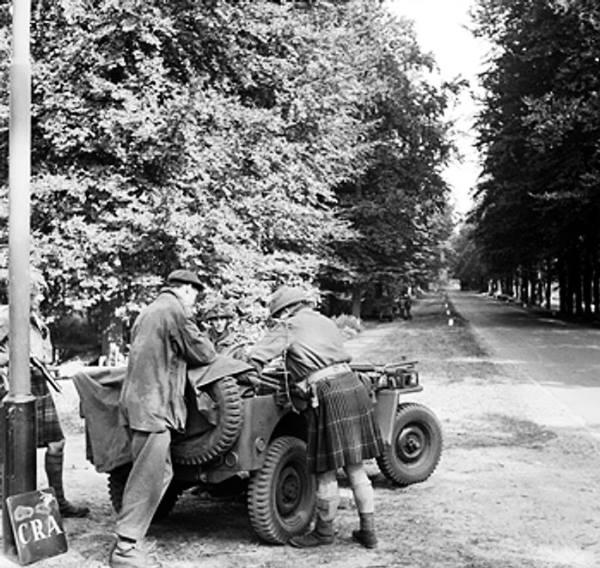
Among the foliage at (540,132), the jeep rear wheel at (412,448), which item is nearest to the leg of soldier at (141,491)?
the jeep rear wheel at (412,448)

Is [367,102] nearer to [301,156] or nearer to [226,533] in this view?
[301,156]

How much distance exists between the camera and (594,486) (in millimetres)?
6961

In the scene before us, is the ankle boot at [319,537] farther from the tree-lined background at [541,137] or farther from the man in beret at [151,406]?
the tree-lined background at [541,137]

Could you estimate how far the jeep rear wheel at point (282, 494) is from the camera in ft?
17.5

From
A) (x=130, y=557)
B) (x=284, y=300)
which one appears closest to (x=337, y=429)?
(x=284, y=300)

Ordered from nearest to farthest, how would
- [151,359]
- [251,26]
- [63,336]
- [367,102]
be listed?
[151,359] < [251,26] < [63,336] < [367,102]

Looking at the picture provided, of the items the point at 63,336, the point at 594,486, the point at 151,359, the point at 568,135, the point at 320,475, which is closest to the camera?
the point at 151,359

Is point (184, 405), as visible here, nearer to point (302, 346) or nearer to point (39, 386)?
point (302, 346)

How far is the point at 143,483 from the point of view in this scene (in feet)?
16.2

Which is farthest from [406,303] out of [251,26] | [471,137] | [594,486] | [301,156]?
[594,486]

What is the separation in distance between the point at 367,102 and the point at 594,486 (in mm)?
26580

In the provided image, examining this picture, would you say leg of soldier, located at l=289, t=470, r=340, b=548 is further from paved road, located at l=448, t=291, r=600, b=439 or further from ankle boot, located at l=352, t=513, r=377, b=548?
paved road, located at l=448, t=291, r=600, b=439

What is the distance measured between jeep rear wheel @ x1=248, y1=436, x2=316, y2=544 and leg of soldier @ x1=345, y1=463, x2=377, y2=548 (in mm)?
385

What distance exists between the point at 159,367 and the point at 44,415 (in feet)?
5.54
